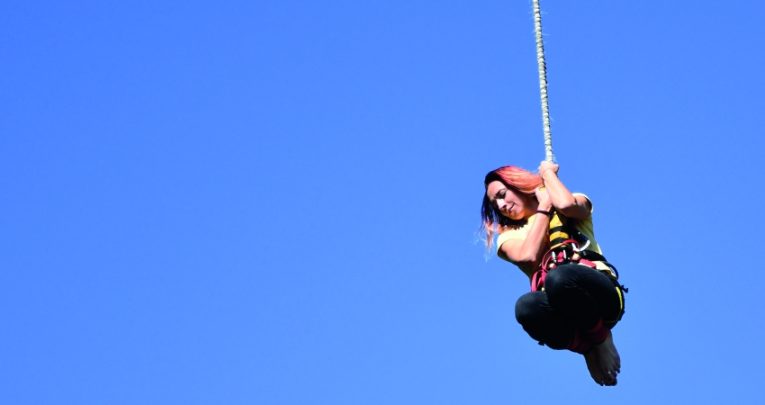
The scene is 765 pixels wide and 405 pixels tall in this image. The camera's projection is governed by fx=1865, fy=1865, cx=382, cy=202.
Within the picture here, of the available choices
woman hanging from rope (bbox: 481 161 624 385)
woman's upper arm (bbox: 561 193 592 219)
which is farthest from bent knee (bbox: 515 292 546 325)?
woman's upper arm (bbox: 561 193 592 219)

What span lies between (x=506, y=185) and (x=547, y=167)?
1.16ft

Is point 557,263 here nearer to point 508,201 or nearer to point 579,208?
point 579,208

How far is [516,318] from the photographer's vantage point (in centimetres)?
1098

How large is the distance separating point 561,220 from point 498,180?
0.54m

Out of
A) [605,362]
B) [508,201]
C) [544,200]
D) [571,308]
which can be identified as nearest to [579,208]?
[544,200]

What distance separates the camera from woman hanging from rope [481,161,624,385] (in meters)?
10.7

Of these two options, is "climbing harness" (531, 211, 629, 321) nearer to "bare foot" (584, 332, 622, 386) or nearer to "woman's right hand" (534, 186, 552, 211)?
"woman's right hand" (534, 186, 552, 211)

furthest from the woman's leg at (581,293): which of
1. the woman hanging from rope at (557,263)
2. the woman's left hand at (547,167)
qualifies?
A: the woman's left hand at (547,167)

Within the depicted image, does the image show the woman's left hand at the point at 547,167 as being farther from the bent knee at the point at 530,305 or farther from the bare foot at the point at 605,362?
the bare foot at the point at 605,362

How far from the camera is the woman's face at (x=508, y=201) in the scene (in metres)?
11.3

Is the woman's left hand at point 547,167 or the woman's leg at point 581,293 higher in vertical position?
the woman's left hand at point 547,167

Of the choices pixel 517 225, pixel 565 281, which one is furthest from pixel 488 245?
pixel 565 281

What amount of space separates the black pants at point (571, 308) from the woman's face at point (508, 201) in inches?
24.4

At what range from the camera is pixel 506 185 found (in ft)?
37.2
